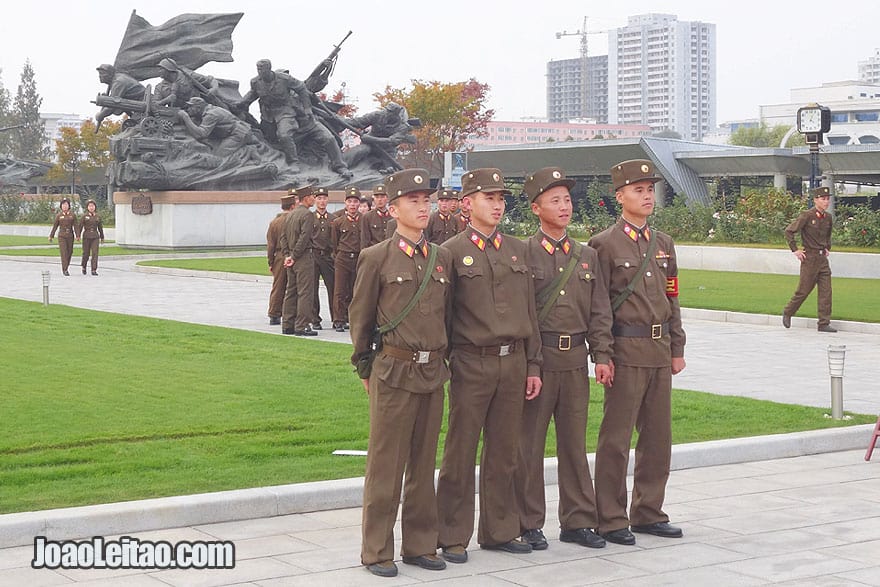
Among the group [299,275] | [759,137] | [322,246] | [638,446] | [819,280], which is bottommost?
[638,446]

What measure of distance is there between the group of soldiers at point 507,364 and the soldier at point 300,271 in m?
10.3

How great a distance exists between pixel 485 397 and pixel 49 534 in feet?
8.14

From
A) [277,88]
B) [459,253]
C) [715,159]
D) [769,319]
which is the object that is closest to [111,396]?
[459,253]

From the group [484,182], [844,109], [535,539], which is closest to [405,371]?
[484,182]

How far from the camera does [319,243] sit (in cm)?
1852

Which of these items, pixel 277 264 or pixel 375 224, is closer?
pixel 375 224

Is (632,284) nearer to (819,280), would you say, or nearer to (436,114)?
(819,280)

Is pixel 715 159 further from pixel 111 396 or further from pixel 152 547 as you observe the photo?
pixel 152 547

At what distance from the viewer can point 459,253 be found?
7.01 metres

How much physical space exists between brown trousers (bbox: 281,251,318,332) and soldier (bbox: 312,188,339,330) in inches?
10.7

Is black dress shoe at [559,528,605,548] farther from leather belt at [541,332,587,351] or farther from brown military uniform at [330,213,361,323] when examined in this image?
brown military uniform at [330,213,361,323]

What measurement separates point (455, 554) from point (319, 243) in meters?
12.0

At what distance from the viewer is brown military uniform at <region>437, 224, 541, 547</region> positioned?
691 cm

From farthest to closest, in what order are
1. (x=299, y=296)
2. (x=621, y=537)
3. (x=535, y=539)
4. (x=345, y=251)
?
(x=345, y=251), (x=299, y=296), (x=621, y=537), (x=535, y=539)
